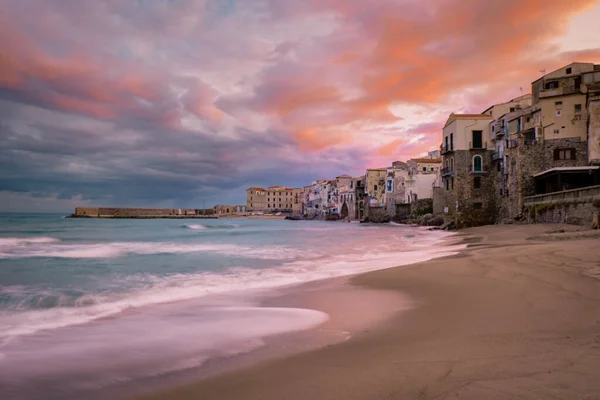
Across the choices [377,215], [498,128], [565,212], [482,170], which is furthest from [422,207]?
[565,212]

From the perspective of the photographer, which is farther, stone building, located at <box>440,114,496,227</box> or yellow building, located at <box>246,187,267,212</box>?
yellow building, located at <box>246,187,267,212</box>

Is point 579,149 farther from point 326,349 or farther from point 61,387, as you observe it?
point 61,387

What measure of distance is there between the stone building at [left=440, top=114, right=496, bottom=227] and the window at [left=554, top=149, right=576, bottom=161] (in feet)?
23.9

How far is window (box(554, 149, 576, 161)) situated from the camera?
101ft

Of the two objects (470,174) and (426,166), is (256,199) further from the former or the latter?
(470,174)

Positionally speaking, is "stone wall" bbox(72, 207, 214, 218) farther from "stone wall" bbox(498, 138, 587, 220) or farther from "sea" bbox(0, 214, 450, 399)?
"sea" bbox(0, 214, 450, 399)

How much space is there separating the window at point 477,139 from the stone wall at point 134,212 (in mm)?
130761


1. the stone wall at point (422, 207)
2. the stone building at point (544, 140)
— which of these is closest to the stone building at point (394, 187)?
the stone wall at point (422, 207)

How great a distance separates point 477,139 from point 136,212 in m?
139

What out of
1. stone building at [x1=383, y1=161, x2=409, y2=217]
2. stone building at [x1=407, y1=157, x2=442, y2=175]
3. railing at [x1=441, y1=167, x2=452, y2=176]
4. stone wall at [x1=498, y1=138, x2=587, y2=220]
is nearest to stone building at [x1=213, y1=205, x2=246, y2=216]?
stone building at [x1=383, y1=161, x2=409, y2=217]

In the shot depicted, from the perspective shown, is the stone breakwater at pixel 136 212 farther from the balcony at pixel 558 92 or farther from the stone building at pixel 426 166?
the balcony at pixel 558 92

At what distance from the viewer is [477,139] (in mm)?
39094

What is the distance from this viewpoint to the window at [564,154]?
30672 mm

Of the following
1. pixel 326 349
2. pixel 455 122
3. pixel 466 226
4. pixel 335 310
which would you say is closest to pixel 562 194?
pixel 466 226
